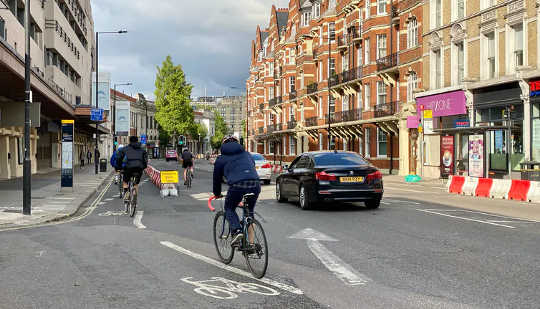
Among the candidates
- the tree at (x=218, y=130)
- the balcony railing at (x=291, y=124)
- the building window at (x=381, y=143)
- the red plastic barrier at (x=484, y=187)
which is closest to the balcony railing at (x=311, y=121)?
the balcony railing at (x=291, y=124)

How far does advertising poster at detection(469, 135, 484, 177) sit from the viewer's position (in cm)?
2378

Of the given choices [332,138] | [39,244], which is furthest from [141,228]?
[332,138]

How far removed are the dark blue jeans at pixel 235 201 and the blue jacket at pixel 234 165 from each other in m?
0.12

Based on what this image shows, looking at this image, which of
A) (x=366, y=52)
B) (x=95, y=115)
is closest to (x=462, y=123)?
(x=366, y=52)

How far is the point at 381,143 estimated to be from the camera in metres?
39.2

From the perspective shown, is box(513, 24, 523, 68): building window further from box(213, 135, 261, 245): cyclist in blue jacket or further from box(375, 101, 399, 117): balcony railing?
box(213, 135, 261, 245): cyclist in blue jacket

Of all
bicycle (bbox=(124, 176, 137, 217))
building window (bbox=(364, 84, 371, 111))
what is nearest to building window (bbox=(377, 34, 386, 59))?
building window (bbox=(364, 84, 371, 111))

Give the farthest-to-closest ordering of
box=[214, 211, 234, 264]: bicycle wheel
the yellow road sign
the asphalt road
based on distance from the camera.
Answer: the yellow road sign
box=[214, 211, 234, 264]: bicycle wheel
the asphalt road

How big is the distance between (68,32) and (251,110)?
4033 cm

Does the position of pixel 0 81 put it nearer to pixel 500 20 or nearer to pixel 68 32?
pixel 500 20

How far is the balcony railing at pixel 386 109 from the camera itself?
36375mm

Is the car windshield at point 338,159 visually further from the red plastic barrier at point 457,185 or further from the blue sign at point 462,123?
the blue sign at point 462,123

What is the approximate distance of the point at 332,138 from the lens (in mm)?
48500

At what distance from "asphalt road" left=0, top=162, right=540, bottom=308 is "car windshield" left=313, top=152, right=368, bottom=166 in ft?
7.12
